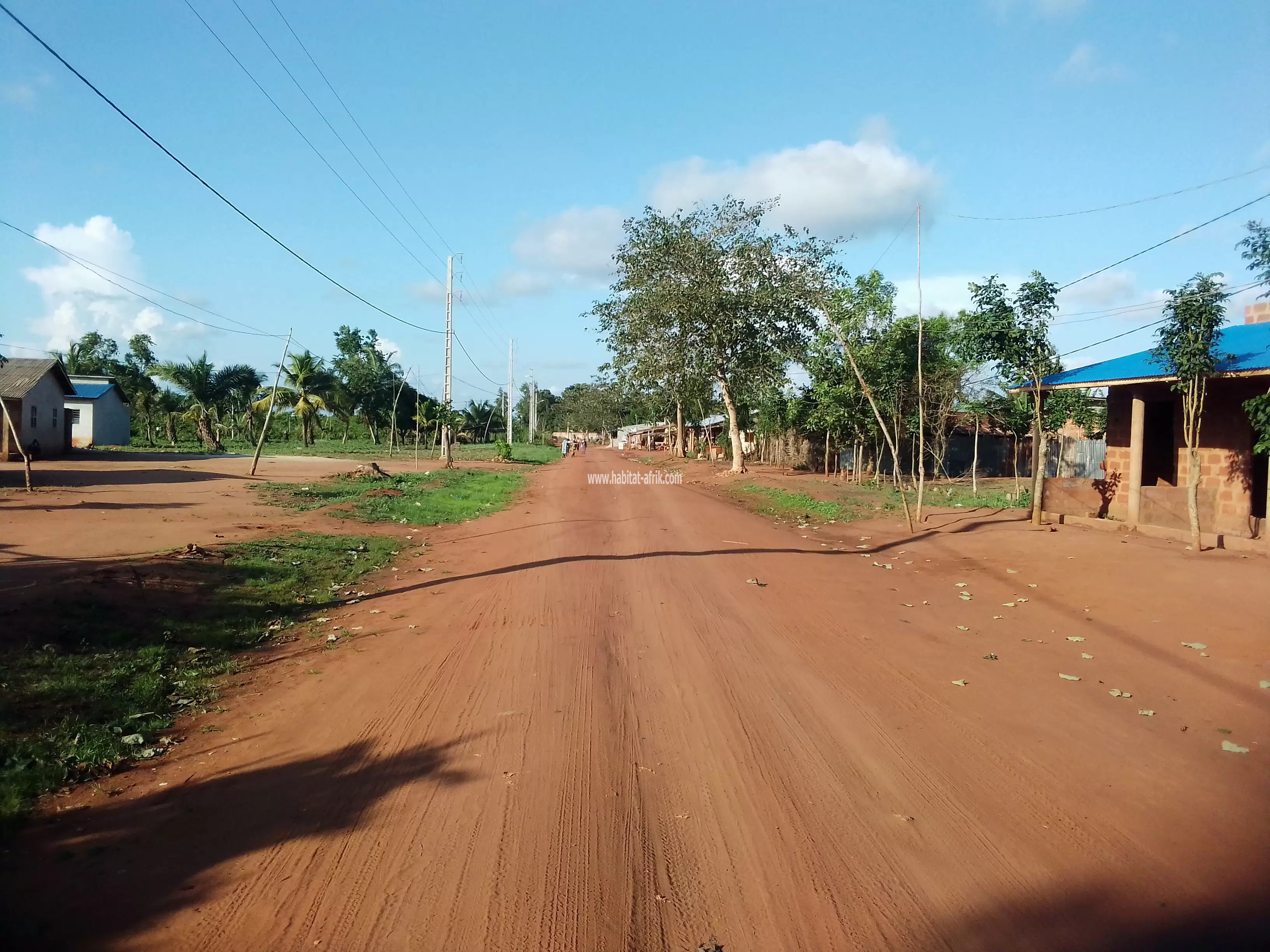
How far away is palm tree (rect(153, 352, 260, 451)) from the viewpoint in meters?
47.2

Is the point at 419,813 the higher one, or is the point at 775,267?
the point at 775,267

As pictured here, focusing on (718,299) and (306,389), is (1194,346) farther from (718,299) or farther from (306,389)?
(306,389)

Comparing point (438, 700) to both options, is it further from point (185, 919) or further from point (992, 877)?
point (992, 877)

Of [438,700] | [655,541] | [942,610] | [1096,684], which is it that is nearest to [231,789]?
[438,700]

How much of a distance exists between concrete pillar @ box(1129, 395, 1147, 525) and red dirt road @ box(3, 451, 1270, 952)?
255 inches

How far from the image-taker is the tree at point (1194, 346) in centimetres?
1223

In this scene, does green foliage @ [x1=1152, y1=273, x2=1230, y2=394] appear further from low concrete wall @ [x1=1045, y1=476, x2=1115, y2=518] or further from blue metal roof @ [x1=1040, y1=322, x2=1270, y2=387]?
low concrete wall @ [x1=1045, y1=476, x2=1115, y2=518]

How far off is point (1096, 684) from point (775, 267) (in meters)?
26.9

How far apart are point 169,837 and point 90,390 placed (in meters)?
46.1

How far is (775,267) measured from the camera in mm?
31578

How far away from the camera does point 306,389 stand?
5531 cm

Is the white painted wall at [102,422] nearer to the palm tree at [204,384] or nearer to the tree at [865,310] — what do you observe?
the palm tree at [204,384]

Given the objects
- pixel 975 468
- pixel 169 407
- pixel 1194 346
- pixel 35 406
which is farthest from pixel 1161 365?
pixel 169 407

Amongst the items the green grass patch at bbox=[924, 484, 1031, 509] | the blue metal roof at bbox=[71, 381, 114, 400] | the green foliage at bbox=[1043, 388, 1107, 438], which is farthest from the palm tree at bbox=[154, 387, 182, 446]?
the green foliage at bbox=[1043, 388, 1107, 438]
